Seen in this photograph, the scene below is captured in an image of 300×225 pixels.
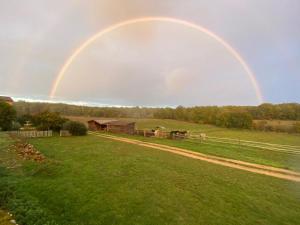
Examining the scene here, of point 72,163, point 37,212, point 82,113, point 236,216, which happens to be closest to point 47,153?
point 72,163

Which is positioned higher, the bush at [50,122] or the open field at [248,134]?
the bush at [50,122]

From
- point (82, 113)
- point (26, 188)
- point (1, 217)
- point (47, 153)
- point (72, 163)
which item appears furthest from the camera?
point (82, 113)

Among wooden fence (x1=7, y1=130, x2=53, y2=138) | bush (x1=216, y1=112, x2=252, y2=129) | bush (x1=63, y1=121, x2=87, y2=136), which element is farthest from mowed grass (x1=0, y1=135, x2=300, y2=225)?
bush (x1=216, y1=112, x2=252, y2=129)

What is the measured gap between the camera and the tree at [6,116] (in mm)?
51594

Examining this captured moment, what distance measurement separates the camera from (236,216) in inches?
465

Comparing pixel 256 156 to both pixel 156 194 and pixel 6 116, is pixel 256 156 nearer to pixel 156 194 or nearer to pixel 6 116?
pixel 156 194

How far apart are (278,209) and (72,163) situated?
15283 millimetres

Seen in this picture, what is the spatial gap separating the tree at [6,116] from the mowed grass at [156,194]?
37824 mm

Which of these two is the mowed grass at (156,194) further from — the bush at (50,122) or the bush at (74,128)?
the bush at (50,122)

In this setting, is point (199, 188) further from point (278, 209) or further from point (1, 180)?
point (1, 180)

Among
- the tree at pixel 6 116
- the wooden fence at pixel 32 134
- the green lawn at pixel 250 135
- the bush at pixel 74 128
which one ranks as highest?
the tree at pixel 6 116

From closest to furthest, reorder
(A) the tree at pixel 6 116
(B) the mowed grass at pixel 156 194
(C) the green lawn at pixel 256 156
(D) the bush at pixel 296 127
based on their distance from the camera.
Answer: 1. (B) the mowed grass at pixel 156 194
2. (C) the green lawn at pixel 256 156
3. (A) the tree at pixel 6 116
4. (D) the bush at pixel 296 127

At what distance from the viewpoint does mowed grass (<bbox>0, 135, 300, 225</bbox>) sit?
454 inches

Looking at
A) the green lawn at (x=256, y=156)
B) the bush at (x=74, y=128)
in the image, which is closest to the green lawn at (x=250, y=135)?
the green lawn at (x=256, y=156)
